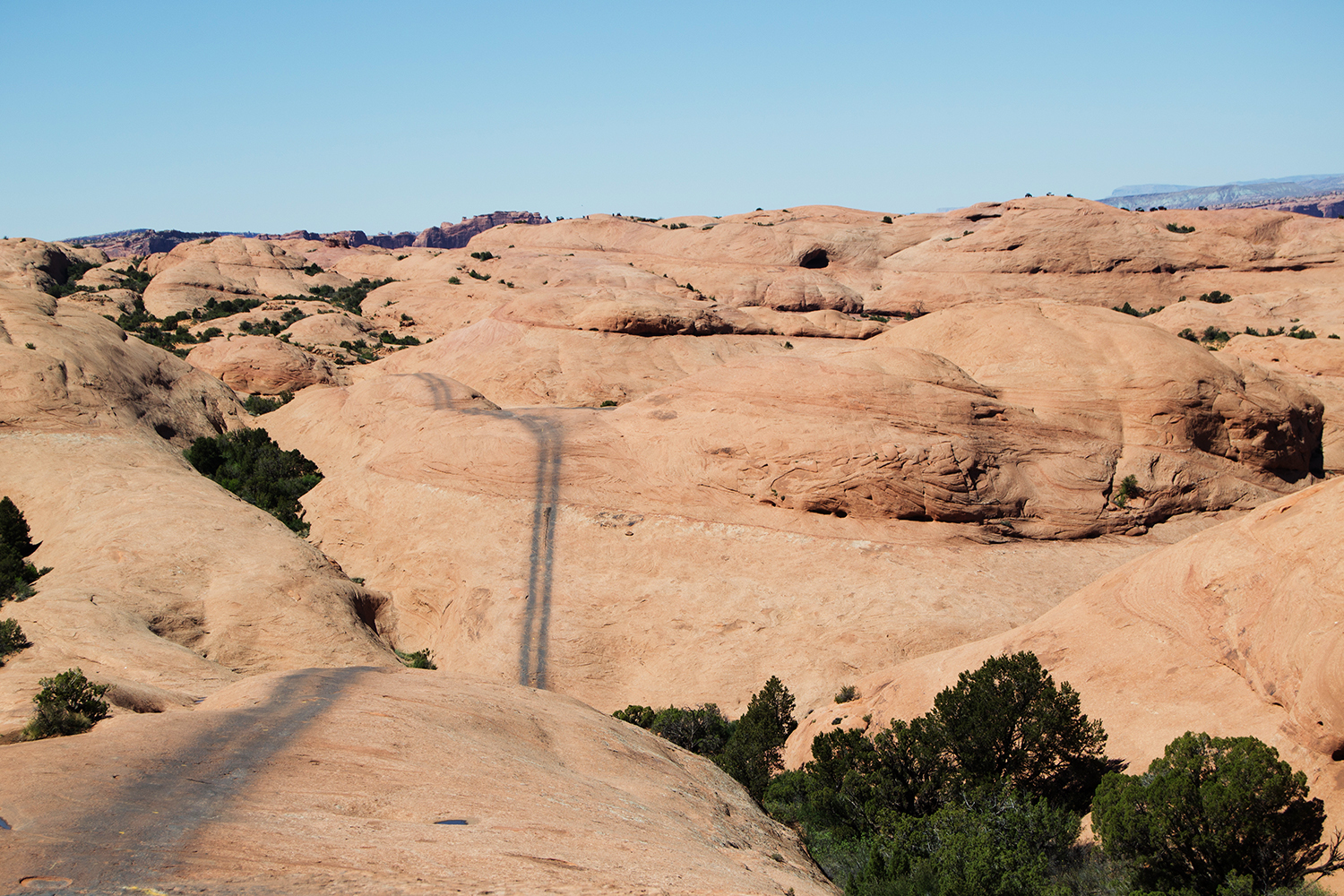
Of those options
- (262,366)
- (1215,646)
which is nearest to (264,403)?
(262,366)

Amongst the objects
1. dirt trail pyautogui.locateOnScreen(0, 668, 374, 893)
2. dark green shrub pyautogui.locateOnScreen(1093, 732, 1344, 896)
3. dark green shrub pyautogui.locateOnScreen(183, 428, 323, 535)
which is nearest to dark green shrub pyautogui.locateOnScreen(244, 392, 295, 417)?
dark green shrub pyautogui.locateOnScreen(183, 428, 323, 535)

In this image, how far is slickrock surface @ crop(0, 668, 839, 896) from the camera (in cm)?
659

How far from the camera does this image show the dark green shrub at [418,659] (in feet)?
68.5

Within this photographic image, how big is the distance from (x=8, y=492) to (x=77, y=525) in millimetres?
5058

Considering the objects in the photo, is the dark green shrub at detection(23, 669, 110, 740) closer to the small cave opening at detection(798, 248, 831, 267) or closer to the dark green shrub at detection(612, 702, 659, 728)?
the dark green shrub at detection(612, 702, 659, 728)

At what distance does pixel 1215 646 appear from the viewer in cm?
1252

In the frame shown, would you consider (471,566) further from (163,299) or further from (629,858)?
(163,299)

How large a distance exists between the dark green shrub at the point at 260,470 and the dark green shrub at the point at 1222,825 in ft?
82.1

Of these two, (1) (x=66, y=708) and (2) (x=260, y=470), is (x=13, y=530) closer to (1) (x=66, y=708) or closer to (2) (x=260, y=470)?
(2) (x=260, y=470)

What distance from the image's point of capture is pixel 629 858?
26.6 feet

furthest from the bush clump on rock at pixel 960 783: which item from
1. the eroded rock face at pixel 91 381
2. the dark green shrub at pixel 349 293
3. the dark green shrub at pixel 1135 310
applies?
the dark green shrub at pixel 349 293

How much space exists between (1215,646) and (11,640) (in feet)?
66.3

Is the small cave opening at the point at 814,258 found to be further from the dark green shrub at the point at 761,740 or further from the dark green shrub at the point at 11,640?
the dark green shrub at the point at 11,640

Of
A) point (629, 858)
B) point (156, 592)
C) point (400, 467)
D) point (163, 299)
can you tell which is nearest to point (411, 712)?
point (629, 858)
